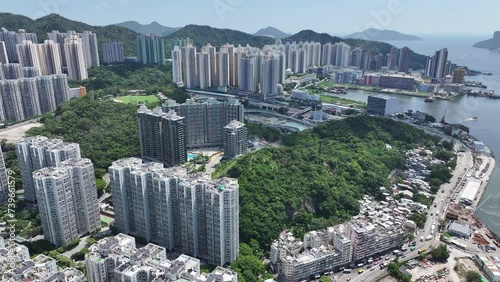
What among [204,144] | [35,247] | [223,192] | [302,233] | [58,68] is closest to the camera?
[223,192]

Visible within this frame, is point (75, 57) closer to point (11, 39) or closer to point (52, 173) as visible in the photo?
point (11, 39)

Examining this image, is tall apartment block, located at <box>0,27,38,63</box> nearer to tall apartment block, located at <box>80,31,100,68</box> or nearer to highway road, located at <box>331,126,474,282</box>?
tall apartment block, located at <box>80,31,100,68</box>

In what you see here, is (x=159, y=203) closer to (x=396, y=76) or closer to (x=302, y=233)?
(x=302, y=233)

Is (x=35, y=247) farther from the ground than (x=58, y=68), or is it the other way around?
(x=58, y=68)

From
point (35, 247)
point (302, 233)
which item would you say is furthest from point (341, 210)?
point (35, 247)

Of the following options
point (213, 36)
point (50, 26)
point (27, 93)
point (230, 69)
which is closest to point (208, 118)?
point (27, 93)

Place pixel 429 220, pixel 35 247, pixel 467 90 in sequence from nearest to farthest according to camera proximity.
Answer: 1. pixel 35 247
2. pixel 429 220
3. pixel 467 90

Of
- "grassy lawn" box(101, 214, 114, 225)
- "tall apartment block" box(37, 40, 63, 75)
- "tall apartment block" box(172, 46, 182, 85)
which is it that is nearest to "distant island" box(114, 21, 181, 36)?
"tall apartment block" box(172, 46, 182, 85)
